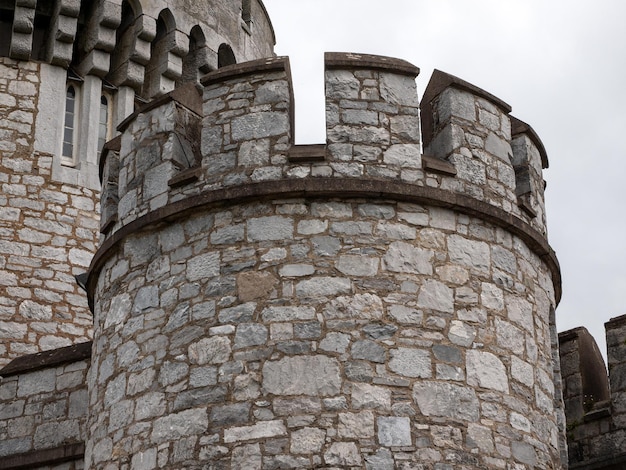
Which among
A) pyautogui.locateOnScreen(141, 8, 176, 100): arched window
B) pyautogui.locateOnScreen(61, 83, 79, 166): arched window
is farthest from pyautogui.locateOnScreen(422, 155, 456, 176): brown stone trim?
pyautogui.locateOnScreen(141, 8, 176, 100): arched window

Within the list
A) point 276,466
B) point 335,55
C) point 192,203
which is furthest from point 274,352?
point 335,55

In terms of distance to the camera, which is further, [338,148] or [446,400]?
[338,148]

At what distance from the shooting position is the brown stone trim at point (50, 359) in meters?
10.5

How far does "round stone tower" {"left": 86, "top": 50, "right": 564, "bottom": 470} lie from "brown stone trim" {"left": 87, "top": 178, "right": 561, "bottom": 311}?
0.01 m

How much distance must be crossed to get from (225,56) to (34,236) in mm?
3986

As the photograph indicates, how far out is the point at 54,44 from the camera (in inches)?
578

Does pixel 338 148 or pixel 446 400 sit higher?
pixel 338 148

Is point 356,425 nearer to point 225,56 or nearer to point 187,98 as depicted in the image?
point 187,98

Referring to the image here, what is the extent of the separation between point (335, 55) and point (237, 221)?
1338 mm

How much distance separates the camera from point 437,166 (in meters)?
8.55

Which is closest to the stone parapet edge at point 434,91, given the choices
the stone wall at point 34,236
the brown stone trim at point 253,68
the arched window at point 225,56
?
the brown stone trim at point 253,68

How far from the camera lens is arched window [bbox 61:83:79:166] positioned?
14.5 metres

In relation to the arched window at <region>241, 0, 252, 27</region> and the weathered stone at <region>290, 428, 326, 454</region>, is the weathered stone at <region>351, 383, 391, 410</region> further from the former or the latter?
the arched window at <region>241, 0, 252, 27</region>

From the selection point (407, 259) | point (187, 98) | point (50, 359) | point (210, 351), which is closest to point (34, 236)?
point (50, 359)
